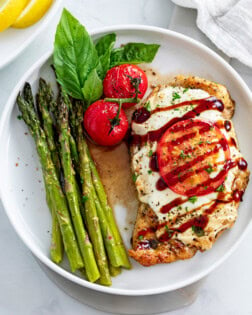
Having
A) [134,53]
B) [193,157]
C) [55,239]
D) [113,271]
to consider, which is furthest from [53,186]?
[134,53]

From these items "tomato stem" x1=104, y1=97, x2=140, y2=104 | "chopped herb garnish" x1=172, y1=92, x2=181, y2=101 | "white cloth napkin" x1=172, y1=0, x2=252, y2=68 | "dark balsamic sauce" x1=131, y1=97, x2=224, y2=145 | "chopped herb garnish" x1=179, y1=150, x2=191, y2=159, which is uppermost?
"white cloth napkin" x1=172, y1=0, x2=252, y2=68

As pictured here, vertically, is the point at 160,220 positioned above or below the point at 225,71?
below

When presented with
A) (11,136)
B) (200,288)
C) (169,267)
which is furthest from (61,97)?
(200,288)

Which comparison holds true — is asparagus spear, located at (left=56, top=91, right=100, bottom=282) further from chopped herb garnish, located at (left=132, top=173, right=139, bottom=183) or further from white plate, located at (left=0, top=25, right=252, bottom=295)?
chopped herb garnish, located at (left=132, top=173, right=139, bottom=183)

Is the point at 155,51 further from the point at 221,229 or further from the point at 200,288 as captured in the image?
the point at 200,288

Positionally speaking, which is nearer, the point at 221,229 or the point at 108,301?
the point at 221,229

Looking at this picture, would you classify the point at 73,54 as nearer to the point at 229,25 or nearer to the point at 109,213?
the point at 109,213

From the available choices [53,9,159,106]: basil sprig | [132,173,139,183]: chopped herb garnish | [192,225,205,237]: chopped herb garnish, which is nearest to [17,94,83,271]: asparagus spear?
[53,9,159,106]: basil sprig

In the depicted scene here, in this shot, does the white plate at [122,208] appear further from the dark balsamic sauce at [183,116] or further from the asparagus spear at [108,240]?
the dark balsamic sauce at [183,116]
